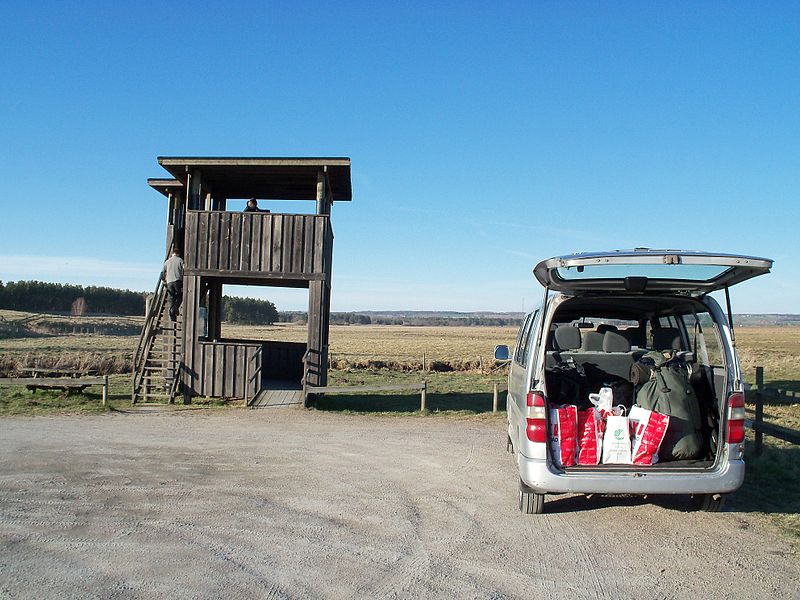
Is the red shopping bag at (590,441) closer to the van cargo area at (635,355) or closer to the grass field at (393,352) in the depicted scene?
the van cargo area at (635,355)

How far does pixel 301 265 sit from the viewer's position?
1602 centimetres

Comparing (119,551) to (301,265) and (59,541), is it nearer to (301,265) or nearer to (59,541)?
(59,541)

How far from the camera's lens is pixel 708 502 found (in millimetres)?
6441

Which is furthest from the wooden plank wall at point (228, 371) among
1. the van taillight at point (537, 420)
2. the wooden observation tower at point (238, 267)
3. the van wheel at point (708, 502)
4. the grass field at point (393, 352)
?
the grass field at point (393, 352)

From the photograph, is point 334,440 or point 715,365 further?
point 334,440

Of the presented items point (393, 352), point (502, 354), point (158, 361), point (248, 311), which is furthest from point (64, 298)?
point (502, 354)

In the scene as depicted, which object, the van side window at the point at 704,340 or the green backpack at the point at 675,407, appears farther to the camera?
the van side window at the point at 704,340

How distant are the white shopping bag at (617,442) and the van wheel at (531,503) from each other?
76cm

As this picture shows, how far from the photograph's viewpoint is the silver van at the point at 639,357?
5746mm

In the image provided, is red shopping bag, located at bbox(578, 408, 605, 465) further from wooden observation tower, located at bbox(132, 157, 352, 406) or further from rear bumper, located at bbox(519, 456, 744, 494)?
wooden observation tower, located at bbox(132, 157, 352, 406)

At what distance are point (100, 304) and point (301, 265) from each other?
292 ft

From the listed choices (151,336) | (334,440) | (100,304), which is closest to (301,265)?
(151,336)

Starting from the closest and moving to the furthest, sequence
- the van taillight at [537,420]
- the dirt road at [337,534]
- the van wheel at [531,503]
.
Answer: the dirt road at [337,534]
the van taillight at [537,420]
the van wheel at [531,503]

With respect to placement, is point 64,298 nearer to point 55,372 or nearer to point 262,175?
point 55,372
